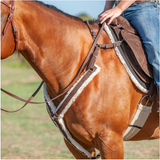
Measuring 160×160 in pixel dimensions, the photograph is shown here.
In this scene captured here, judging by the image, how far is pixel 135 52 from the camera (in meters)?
2.39

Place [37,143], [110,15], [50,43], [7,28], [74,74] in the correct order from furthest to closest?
[37,143]
[110,15]
[74,74]
[50,43]
[7,28]

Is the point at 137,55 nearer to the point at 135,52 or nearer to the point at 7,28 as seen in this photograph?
the point at 135,52

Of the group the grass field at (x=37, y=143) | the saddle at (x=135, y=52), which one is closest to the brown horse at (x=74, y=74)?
the saddle at (x=135, y=52)

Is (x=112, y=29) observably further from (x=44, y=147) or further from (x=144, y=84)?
(x=44, y=147)

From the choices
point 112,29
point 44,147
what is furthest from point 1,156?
point 112,29

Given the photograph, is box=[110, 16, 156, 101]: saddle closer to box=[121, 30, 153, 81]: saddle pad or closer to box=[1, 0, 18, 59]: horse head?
box=[121, 30, 153, 81]: saddle pad

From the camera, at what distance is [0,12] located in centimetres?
185

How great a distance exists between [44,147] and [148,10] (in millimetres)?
4445

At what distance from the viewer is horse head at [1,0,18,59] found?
1.87m

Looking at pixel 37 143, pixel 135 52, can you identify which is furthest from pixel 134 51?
pixel 37 143

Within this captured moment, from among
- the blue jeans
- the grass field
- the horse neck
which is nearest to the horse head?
the horse neck

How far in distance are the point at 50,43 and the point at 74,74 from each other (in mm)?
388

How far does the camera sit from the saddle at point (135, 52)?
2.40m

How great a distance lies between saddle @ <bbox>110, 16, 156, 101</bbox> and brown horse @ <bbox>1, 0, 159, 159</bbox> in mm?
143
